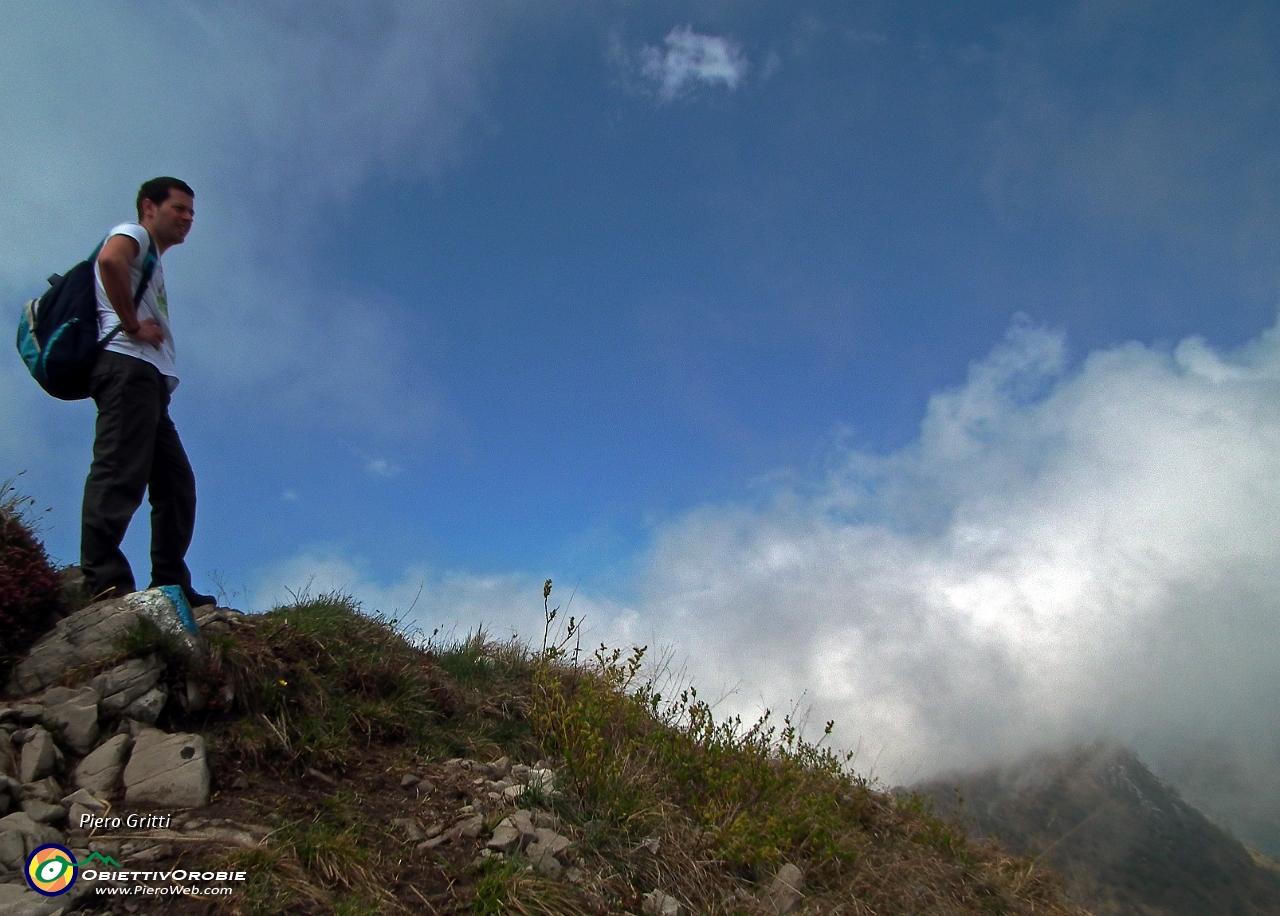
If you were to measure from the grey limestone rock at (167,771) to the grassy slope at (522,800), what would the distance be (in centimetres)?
12

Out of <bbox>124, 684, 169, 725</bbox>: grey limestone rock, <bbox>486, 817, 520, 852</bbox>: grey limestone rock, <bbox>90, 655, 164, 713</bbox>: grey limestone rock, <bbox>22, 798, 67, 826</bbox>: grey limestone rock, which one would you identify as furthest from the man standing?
<bbox>486, 817, 520, 852</bbox>: grey limestone rock

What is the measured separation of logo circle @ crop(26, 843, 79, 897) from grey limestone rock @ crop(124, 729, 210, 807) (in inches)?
16.3

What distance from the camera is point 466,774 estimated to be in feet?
13.6

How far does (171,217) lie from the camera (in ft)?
14.5

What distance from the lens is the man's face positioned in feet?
14.4

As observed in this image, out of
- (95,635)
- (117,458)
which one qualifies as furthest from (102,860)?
(117,458)

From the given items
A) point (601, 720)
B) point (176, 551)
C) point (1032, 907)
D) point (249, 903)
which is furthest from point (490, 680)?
point (1032, 907)

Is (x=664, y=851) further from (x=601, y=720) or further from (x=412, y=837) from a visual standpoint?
(x=412, y=837)

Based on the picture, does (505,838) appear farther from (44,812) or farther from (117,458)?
(117,458)

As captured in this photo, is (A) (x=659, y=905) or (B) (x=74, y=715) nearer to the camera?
(B) (x=74, y=715)

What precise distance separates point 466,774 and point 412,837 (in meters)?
0.69

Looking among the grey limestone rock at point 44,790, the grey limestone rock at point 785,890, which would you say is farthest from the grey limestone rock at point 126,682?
the grey limestone rock at point 785,890

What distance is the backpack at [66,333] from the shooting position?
3.98 m

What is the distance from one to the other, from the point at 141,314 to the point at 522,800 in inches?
138
